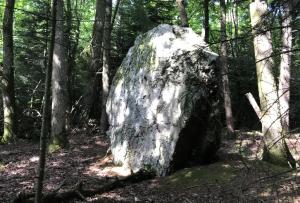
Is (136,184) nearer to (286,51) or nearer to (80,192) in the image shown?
(80,192)

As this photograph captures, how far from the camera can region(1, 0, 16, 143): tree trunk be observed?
14.4m

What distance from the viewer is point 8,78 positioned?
14672mm

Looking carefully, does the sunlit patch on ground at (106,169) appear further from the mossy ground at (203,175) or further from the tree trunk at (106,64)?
the tree trunk at (106,64)

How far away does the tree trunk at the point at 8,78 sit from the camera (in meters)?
14.4

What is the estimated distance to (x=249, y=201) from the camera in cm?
659

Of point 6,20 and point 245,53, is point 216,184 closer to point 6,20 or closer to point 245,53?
point 6,20

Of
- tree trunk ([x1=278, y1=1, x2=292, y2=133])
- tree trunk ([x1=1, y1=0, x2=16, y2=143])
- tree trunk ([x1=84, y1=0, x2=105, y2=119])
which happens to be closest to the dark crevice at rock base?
tree trunk ([x1=278, y1=1, x2=292, y2=133])

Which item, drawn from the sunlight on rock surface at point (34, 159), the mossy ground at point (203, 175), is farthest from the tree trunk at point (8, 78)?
the mossy ground at point (203, 175)

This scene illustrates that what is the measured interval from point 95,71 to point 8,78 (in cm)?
365

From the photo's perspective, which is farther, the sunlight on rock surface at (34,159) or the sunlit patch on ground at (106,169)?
A: the sunlight on rock surface at (34,159)

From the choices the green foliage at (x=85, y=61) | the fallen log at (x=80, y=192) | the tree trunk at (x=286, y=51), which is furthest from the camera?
the green foliage at (x=85, y=61)

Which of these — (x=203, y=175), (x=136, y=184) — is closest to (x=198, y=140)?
(x=203, y=175)

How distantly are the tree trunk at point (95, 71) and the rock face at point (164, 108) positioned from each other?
5.91 metres

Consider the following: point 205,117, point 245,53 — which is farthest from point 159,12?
point 205,117
